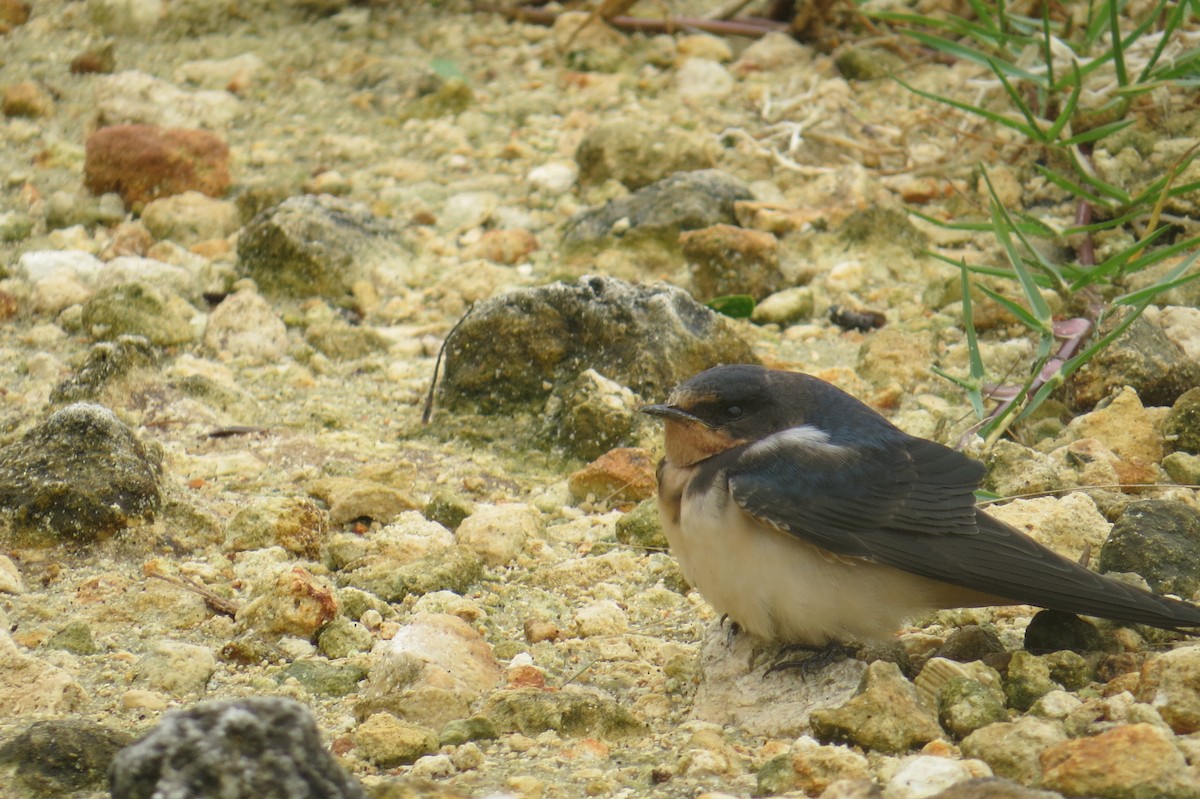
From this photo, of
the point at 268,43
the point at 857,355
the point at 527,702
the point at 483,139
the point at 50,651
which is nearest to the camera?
the point at 527,702

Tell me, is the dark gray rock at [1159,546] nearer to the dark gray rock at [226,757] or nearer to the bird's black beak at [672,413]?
the bird's black beak at [672,413]

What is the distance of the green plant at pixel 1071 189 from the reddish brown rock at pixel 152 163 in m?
2.80

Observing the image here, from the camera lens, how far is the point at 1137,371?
4293mm

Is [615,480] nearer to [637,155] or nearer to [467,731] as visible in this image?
[467,731]

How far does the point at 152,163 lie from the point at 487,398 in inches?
77.1

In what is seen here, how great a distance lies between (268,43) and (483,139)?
135cm

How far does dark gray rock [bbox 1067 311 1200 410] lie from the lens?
14.1ft

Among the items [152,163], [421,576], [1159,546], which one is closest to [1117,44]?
[1159,546]

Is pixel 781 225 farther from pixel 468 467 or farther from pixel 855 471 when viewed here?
pixel 855 471

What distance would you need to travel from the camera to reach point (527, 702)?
9.68 ft

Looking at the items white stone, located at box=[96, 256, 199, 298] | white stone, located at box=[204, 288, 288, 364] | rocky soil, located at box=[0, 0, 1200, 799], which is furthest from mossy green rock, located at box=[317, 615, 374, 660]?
white stone, located at box=[96, 256, 199, 298]

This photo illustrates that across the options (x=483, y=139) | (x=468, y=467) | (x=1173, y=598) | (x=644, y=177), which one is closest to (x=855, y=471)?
(x=1173, y=598)

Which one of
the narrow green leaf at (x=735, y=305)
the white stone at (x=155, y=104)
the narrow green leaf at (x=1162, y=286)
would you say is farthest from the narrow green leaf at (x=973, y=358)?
the white stone at (x=155, y=104)

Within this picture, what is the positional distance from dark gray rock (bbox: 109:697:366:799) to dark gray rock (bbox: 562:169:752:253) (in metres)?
3.69
